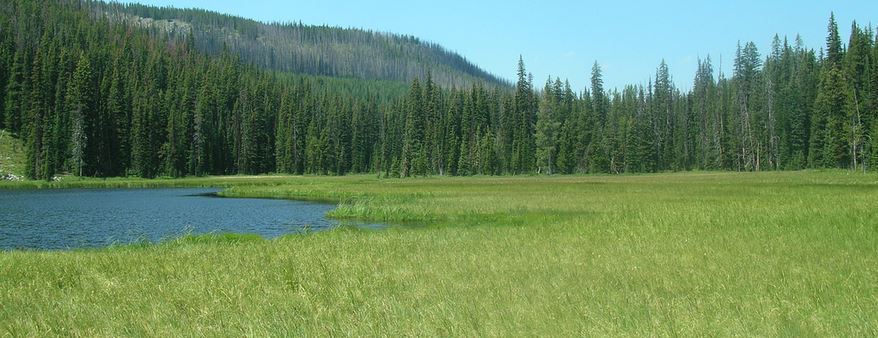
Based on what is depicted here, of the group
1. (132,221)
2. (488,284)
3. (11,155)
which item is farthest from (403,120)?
(488,284)

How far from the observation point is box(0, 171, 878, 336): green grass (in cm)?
1007

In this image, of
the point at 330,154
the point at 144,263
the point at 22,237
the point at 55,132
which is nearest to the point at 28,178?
the point at 55,132

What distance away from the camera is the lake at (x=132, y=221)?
103 ft

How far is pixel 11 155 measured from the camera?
345ft

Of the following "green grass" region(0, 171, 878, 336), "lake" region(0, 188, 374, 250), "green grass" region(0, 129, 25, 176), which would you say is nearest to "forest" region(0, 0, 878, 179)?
"green grass" region(0, 129, 25, 176)

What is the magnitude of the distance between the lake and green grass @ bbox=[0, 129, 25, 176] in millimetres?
49270

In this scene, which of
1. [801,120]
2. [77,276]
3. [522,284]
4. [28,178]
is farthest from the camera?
[801,120]

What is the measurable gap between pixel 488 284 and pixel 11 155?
379ft

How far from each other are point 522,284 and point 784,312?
4.74m

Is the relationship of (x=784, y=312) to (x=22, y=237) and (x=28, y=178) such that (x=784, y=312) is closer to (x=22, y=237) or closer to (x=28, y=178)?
(x=22, y=237)

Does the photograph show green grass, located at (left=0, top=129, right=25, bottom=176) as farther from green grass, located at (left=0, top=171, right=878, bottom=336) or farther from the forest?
green grass, located at (left=0, top=171, right=878, bottom=336)

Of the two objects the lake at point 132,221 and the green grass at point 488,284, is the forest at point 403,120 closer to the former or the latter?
the lake at point 132,221

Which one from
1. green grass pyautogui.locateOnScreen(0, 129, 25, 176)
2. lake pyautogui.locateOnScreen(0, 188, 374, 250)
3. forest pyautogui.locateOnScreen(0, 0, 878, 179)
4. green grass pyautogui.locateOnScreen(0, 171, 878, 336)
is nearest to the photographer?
green grass pyautogui.locateOnScreen(0, 171, 878, 336)

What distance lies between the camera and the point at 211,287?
13914 millimetres
